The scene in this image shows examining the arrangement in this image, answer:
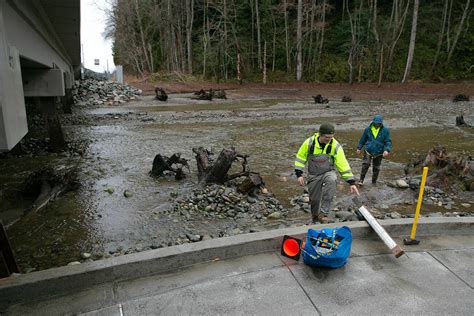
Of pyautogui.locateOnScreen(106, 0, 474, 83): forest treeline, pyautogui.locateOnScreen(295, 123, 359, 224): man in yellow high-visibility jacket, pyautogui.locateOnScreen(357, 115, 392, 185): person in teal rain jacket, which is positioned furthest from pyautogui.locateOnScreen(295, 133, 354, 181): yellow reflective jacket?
pyautogui.locateOnScreen(106, 0, 474, 83): forest treeline

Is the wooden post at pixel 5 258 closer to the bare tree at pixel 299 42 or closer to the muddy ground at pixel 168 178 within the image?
the muddy ground at pixel 168 178

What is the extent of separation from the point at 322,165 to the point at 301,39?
36629 mm

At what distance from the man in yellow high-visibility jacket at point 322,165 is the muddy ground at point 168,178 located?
107 cm

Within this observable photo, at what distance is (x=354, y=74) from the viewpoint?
38.2 metres

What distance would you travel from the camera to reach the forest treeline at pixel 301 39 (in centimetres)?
3588

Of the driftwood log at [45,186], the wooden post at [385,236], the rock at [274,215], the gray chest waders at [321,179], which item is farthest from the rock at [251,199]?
the driftwood log at [45,186]

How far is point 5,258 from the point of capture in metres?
3.70

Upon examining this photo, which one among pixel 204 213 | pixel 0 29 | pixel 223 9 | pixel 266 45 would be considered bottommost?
pixel 204 213

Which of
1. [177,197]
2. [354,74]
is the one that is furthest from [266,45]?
[177,197]

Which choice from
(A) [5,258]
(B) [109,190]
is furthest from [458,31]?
(A) [5,258]

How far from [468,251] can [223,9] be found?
41123mm

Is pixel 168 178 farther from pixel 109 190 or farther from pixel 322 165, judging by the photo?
pixel 322 165

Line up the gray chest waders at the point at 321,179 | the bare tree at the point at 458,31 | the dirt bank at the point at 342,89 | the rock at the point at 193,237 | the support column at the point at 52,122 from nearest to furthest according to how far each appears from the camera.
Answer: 1. the gray chest waders at the point at 321,179
2. the rock at the point at 193,237
3. the support column at the point at 52,122
4. the dirt bank at the point at 342,89
5. the bare tree at the point at 458,31

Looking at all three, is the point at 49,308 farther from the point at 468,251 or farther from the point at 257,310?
the point at 468,251
